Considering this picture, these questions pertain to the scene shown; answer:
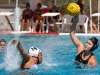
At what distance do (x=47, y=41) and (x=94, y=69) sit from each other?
6125 millimetres

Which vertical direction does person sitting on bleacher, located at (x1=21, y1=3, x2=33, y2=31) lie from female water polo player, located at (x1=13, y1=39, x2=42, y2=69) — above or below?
above

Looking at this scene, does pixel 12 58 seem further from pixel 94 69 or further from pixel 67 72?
pixel 94 69

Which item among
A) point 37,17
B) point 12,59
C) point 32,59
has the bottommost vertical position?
point 12,59

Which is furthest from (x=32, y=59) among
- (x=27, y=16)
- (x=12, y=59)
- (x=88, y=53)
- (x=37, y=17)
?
(x=27, y=16)

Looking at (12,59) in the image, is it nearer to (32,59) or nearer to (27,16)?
(32,59)

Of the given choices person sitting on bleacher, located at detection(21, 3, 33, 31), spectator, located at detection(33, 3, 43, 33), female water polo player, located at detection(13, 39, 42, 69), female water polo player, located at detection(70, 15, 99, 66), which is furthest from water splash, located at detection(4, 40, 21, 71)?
person sitting on bleacher, located at detection(21, 3, 33, 31)

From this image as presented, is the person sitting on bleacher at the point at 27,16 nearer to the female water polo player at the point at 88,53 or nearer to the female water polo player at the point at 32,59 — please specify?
the female water polo player at the point at 88,53

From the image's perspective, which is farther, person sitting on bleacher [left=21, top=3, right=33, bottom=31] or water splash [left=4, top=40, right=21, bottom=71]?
person sitting on bleacher [left=21, top=3, right=33, bottom=31]

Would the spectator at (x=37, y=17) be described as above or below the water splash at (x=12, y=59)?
above

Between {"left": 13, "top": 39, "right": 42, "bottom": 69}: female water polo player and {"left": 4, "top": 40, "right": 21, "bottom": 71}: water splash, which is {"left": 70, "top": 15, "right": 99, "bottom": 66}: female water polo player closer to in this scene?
{"left": 13, "top": 39, "right": 42, "bottom": 69}: female water polo player

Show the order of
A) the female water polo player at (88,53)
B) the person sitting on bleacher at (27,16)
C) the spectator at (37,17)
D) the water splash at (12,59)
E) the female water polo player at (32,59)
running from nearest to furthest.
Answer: the female water polo player at (32,59) → the female water polo player at (88,53) → the water splash at (12,59) → the spectator at (37,17) → the person sitting on bleacher at (27,16)

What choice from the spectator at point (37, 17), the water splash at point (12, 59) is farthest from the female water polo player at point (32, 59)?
the spectator at point (37, 17)

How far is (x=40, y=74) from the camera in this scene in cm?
617

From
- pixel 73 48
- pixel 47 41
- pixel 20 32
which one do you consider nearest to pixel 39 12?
pixel 20 32
